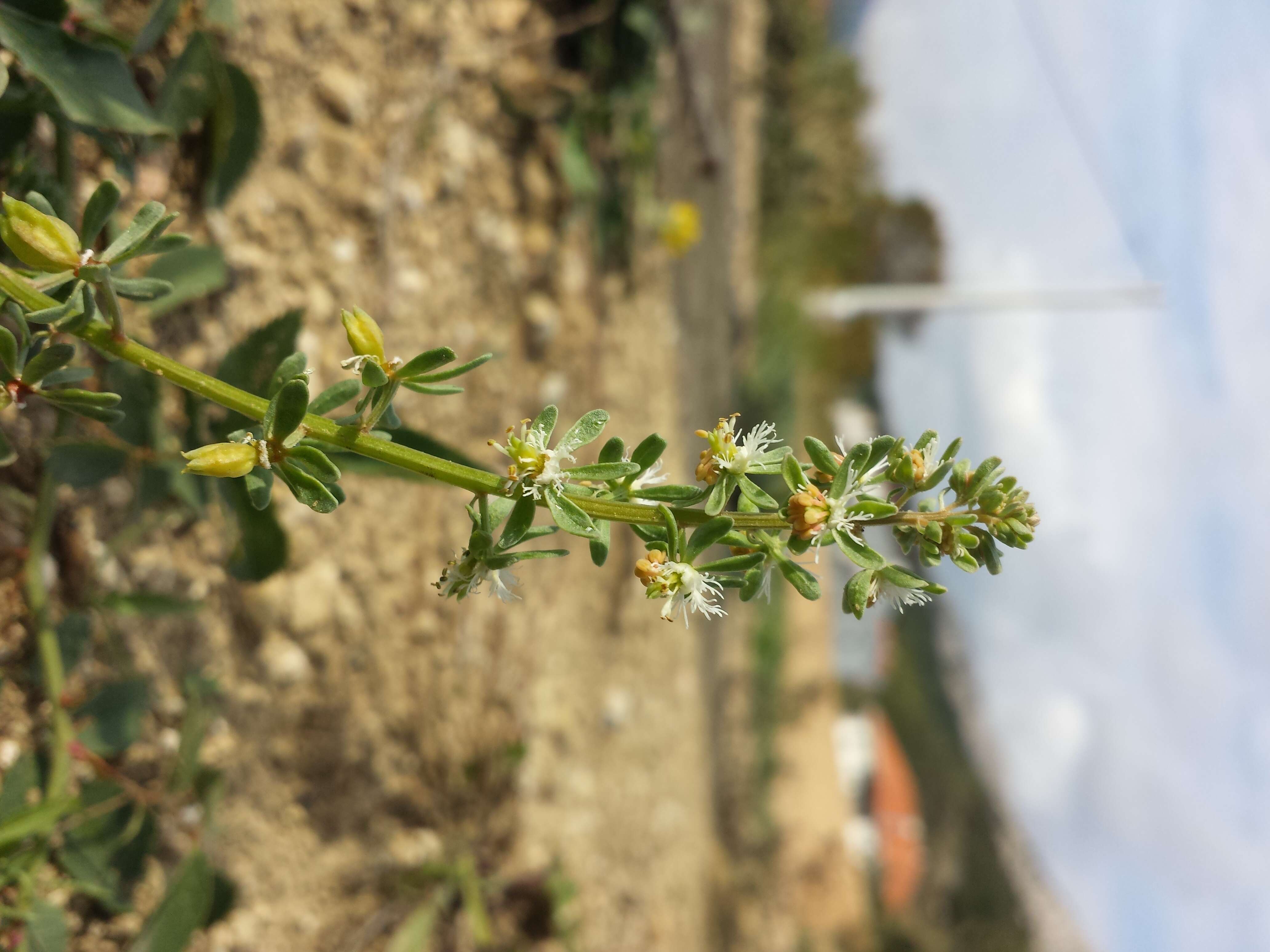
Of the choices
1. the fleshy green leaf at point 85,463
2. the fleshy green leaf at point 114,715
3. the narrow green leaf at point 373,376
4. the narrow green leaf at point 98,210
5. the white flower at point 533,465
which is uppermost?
the narrow green leaf at point 98,210

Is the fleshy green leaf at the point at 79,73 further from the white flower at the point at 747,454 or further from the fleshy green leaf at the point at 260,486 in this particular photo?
the white flower at the point at 747,454

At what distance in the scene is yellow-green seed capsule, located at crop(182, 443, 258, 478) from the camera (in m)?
0.59

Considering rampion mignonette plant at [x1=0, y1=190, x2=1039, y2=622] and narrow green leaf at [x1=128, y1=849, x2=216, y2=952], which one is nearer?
rampion mignonette plant at [x1=0, y1=190, x2=1039, y2=622]

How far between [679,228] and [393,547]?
67.5 inches

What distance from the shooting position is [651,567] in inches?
25.3

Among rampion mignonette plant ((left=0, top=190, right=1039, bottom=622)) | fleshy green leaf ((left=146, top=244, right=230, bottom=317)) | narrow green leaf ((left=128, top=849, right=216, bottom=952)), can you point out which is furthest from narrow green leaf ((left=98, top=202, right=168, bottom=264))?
narrow green leaf ((left=128, top=849, right=216, bottom=952))

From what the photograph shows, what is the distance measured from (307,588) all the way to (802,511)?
48.4 inches

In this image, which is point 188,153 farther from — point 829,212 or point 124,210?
point 829,212

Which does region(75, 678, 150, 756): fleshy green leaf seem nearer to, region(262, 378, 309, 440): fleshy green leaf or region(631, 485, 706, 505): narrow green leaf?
region(262, 378, 309, 440): fleshy green leaf

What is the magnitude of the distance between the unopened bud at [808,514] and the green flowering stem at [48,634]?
861 millimetres

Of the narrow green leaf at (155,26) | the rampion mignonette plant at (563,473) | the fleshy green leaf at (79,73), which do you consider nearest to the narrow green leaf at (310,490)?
the rampion mignonette plant at (563,473)

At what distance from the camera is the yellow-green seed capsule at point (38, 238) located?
623mm

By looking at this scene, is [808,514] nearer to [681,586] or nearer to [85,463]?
[681,586]

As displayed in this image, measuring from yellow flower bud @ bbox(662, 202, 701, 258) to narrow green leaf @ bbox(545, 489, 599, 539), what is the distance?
2576 mm
